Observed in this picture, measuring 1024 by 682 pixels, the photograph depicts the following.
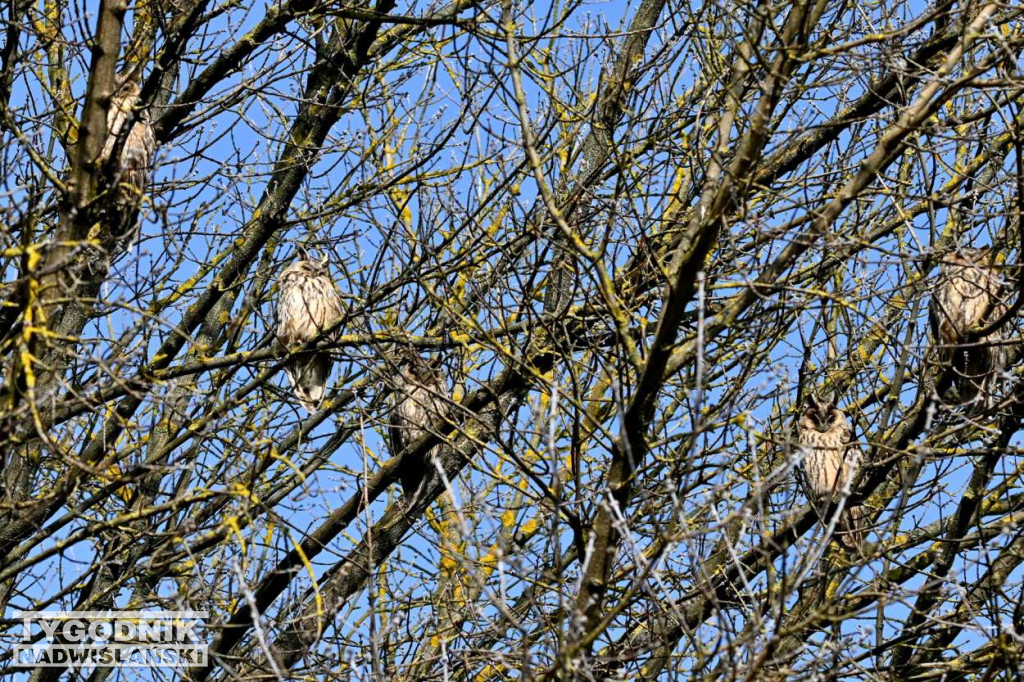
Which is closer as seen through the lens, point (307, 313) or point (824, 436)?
point (824, 436)

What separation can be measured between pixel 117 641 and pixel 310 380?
5.28 feet

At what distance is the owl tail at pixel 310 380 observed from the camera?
5984mm

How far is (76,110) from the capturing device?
5914 mm

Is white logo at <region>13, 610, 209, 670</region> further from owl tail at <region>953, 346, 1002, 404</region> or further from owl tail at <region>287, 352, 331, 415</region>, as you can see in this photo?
owl tail at <region>953, 346, 1002, 404</region>

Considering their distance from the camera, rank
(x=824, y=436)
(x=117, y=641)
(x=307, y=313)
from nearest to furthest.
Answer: (x=117, y=641)
(x=824, y=436)
(x=307, y=313)

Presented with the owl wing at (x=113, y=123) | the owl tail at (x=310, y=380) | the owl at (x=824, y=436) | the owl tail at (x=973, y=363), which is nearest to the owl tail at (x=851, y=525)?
the owl at (x=824, y=436)

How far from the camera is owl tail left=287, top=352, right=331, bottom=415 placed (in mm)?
5984

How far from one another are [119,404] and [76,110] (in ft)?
4.87

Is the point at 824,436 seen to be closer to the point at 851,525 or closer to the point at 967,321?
the point at 851,525

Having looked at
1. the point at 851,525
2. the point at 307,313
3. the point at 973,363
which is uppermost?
the point at 307,313

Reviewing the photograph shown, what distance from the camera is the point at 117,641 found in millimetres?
5242

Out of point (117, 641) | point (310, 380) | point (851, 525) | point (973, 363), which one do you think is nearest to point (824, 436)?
point (851, 525)

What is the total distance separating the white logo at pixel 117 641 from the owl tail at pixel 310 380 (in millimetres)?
1197

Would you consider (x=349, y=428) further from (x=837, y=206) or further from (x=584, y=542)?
(x=837, y=206)
